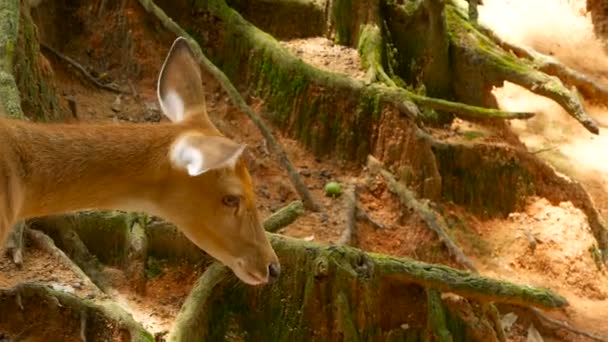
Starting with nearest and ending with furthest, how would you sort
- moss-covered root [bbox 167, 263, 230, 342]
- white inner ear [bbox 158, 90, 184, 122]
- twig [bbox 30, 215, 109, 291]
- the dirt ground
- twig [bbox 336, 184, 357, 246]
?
white inner ear [bbox 158, 90, 184, 122], moss-covered root [bbox 167, 263, 230, 342], twig [bbox 30, 215, 109, 291], twig [bbox 336, 184, 357, 246], the dirt ground

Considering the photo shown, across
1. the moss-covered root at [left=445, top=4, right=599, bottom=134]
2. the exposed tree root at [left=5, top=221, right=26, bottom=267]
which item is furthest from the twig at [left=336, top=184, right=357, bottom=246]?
the exposed tree root at [left=5, top=221, right=26, bottom=267]

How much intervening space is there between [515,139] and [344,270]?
4.63 meters

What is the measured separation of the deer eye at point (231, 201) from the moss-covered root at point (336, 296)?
3.20ft

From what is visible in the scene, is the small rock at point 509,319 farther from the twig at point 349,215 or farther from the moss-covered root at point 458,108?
the moss-covered root at point 458,108

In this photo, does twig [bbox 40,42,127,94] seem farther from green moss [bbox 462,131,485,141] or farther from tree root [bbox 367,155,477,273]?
green moss [bbox 462,131,485,141]

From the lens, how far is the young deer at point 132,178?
4.08 m

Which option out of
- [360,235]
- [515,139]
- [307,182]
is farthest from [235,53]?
[515,139]

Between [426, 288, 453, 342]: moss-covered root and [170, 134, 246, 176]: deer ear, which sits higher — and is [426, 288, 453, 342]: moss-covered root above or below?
below

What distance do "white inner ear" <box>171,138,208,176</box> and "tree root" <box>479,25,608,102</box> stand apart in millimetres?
6855

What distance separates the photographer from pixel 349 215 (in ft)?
25.2

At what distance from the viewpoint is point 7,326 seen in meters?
4.62

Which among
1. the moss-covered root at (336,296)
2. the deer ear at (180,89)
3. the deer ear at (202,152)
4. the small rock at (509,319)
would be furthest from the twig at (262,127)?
the deer ear at (202,152)

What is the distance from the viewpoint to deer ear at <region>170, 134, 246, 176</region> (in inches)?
141

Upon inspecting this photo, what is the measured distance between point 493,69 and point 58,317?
5.77m
